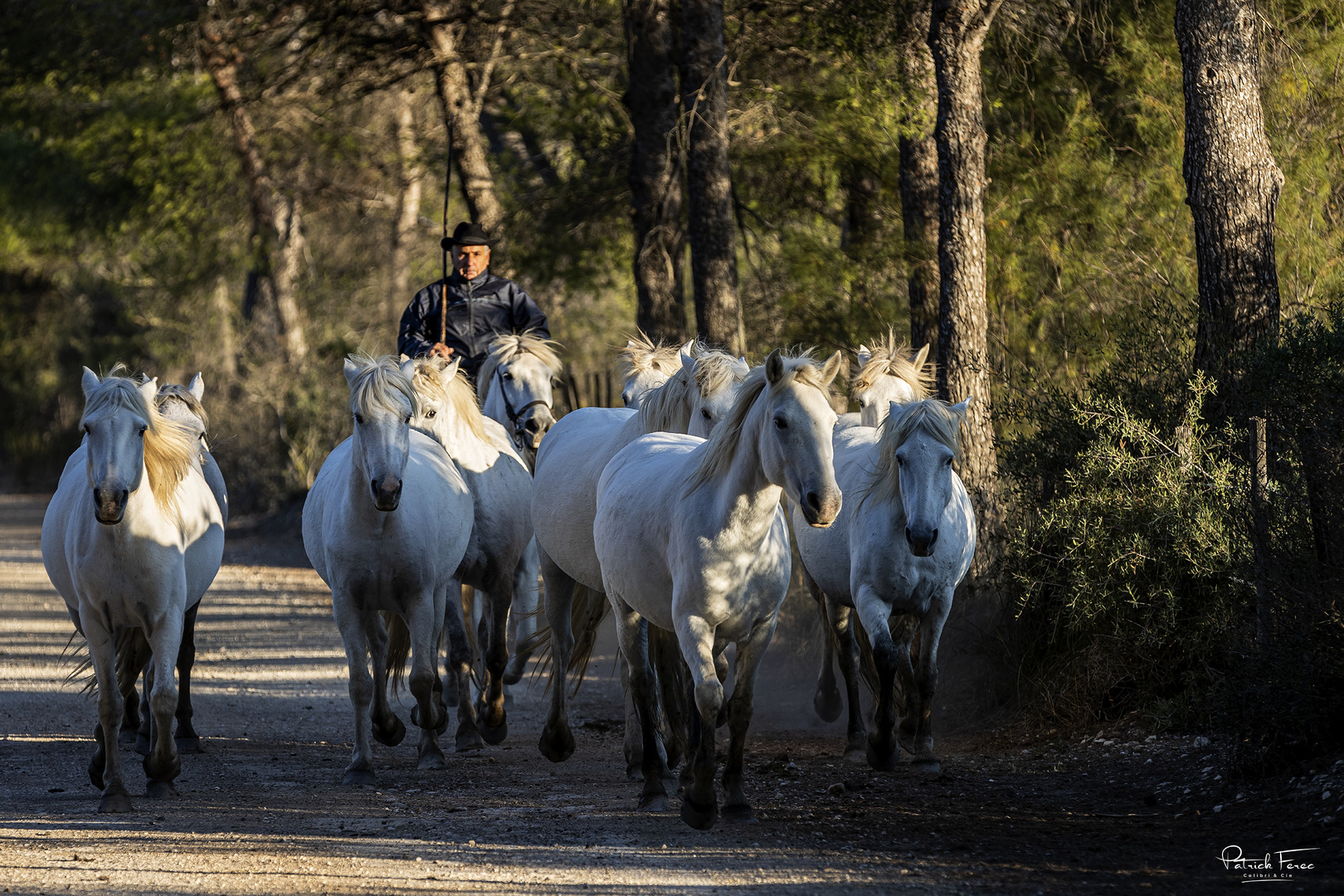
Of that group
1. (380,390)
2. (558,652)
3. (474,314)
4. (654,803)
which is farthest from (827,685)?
(474,314)

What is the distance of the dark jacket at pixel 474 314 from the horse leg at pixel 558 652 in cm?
303

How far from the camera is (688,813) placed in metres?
4.99

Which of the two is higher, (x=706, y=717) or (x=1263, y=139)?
(x=1263, y=139)

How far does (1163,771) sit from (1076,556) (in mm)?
1265

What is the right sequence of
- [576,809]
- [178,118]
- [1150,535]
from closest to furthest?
[576,809] → [1150,535] → [178,118]

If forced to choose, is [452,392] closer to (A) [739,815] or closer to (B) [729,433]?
(B) [729,433]

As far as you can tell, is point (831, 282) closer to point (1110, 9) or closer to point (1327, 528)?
point (1110, 9)

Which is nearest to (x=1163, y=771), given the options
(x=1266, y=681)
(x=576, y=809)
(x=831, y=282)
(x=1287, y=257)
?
(x=1266, y=681)

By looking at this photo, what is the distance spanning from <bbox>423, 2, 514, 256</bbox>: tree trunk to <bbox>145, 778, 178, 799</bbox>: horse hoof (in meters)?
9.62

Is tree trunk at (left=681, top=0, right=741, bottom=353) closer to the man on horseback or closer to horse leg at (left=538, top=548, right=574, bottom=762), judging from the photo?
the man on horseback

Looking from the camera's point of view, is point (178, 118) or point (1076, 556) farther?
point (178, 118)

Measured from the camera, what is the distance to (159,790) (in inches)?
223

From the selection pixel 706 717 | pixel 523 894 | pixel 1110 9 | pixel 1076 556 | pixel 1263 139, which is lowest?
pixel 523 894

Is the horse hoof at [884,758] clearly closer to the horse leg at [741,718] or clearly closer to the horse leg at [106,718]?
the horse leg at [741,718]
